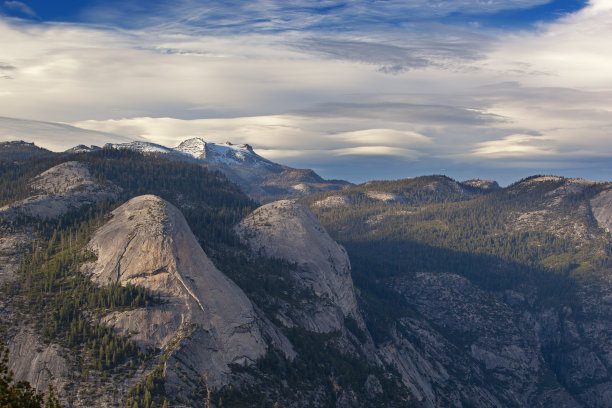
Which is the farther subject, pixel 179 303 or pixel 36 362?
pixel 179 303

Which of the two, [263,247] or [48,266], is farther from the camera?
[263,247]

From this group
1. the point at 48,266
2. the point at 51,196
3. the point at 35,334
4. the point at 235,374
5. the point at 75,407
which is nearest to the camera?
the point at 75,407

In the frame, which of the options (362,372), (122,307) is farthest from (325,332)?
(122,307)

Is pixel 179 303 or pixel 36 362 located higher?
pixel 179 303

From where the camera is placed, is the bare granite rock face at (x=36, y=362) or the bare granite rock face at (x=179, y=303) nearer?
the bare granite rock face at (x=36, y=362)

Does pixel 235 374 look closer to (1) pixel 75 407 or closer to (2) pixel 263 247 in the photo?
(1) pixel 75 407

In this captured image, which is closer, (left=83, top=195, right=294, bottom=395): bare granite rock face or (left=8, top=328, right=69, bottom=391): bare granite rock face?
(left=8, top=328, right=69, bottom=391): bare granite rock face

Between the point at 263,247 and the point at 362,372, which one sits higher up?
the point at 263,247

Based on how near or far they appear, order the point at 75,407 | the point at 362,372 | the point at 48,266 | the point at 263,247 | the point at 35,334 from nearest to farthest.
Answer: the point at 75,407 < the point at 35,334 < the point at 48,266 < the point at 362,372 < the point at 263,247
